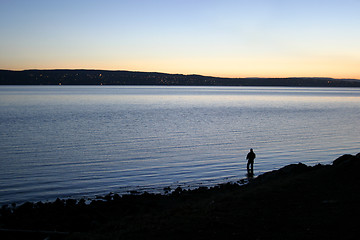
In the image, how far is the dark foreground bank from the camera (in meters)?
9.30

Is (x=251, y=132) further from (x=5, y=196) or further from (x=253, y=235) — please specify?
(x=253, y=235)

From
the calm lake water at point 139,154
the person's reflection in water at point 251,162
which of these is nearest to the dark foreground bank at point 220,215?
the calm lake water at point 139,154

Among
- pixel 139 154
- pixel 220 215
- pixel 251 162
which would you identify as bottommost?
pixel 139 154

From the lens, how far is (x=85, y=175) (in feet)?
68.7

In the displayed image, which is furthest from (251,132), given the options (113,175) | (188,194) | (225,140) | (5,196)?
(5,196)

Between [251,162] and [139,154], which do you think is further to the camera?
[139,154]

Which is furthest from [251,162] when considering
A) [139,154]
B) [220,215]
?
[220,215]

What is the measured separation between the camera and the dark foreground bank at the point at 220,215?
366 inches

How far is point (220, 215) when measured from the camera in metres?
10.8

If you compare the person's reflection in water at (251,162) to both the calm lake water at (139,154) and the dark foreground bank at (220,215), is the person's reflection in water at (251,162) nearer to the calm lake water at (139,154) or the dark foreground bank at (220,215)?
the calm lake water at (139,154)

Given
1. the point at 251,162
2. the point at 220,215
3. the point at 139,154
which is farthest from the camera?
the point at 139,154

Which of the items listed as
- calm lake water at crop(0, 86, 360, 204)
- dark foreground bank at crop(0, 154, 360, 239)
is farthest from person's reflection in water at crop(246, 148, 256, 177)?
dark foreground bank at crop(0, 154, 360, 239)

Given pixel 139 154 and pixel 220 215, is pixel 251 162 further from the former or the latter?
pixel 220 215

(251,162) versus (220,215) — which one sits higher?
(220,215)
